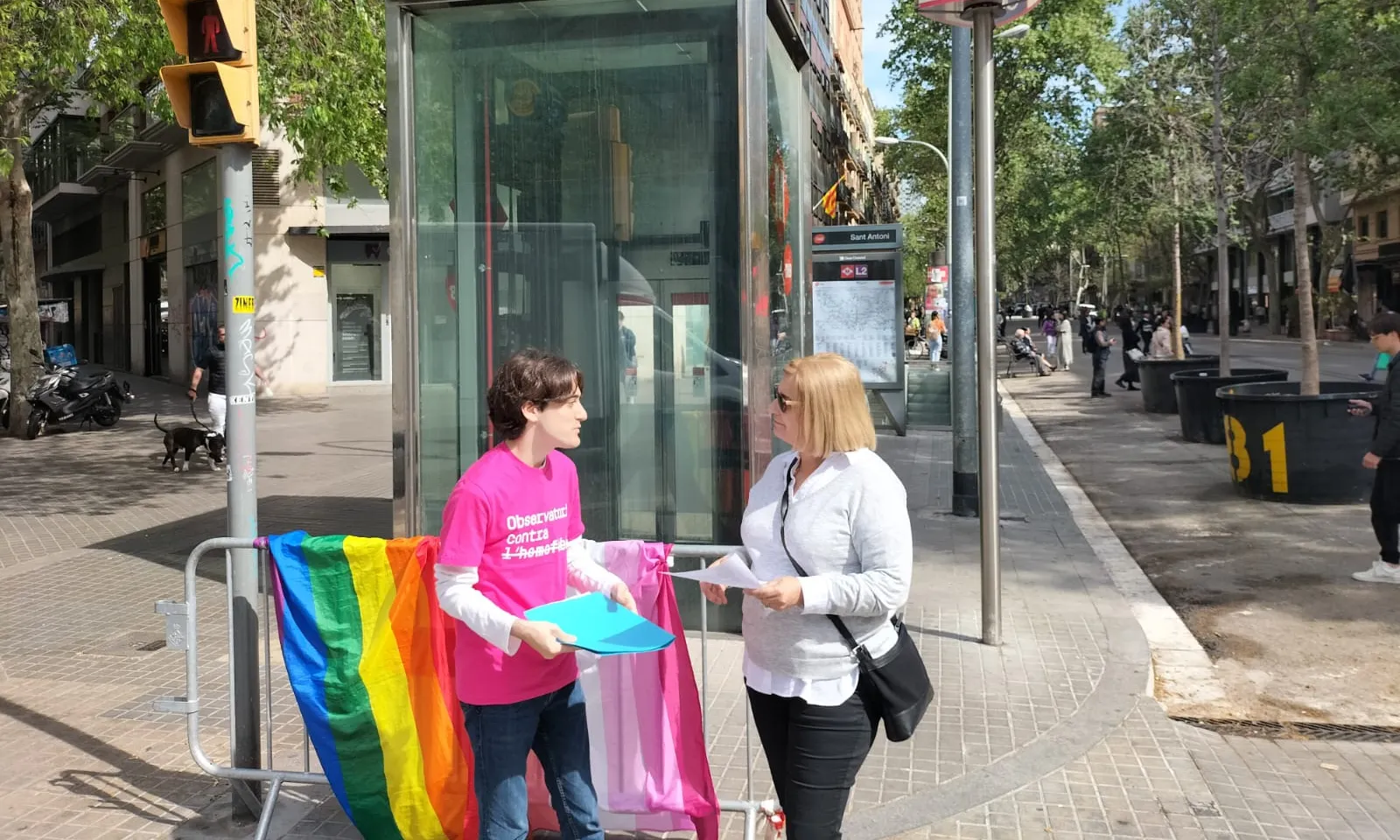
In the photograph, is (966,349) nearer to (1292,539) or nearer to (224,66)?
(1292,539)

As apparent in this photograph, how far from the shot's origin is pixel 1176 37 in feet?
56.8

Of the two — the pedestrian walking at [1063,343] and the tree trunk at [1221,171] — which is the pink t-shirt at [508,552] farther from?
the pedestrian walking at [1063,343]

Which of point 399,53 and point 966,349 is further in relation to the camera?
point 966,349

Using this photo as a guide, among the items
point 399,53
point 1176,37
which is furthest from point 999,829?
point 1176,37

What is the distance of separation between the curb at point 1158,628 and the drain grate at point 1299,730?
286mm

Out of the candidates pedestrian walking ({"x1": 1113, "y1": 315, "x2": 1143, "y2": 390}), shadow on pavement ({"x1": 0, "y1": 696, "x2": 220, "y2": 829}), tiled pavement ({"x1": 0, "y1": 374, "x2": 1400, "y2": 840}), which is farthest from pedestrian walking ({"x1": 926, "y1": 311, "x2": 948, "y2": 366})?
shadow on pavement ({"x1": 0, "y1": 696, "x2": 220, "y2": 829})

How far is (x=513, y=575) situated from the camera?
301cm

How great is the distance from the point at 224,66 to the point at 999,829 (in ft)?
11.8

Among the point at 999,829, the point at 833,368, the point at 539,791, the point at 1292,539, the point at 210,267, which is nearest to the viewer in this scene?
the point at 833,368

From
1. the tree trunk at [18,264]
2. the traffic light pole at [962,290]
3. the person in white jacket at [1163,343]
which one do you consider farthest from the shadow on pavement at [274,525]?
the person in white jacket at [1163,343]

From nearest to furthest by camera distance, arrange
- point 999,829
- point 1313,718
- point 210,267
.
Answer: point 999,829 → point 1313,718 → point 210,267

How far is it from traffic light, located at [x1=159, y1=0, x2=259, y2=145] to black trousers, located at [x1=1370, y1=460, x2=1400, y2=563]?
6.77 m

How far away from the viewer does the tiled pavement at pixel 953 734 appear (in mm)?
4156

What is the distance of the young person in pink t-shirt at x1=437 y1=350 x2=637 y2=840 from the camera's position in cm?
290
